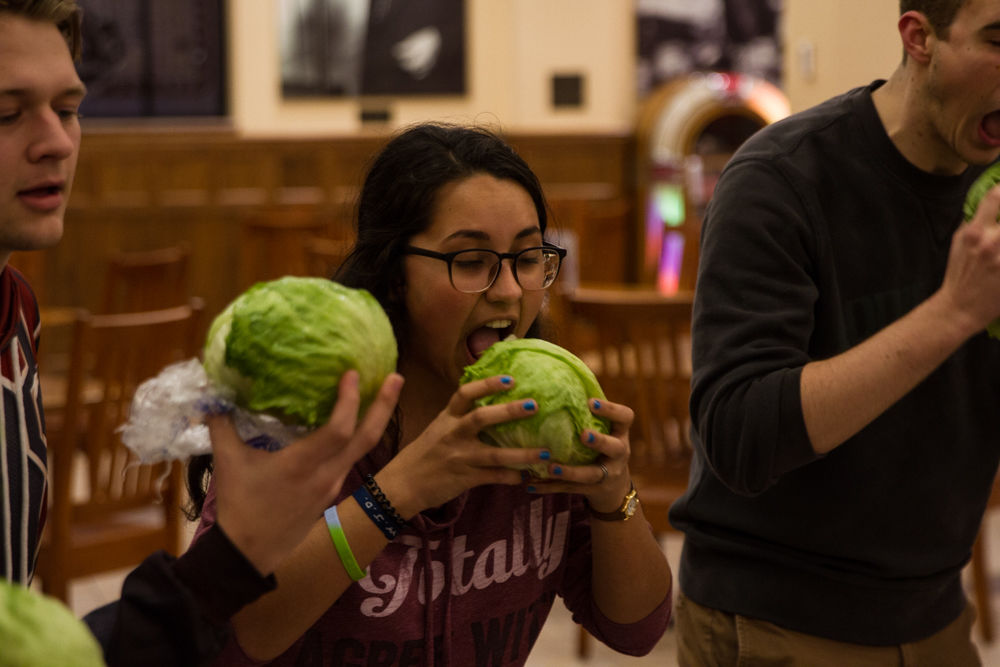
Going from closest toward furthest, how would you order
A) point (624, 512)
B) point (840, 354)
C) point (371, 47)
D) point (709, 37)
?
point (624, 512), point (840, 354), point (371, 47), point (709, 37)

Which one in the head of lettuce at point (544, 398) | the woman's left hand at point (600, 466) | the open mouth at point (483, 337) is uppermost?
the open mouth at point (483, 337)

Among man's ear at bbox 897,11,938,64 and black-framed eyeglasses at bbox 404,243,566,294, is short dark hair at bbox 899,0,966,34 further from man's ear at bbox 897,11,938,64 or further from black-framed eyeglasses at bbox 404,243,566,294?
black-framed eyeglasses at bbox 404,243,566,294

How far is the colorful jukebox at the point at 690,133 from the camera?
7402 millimetres

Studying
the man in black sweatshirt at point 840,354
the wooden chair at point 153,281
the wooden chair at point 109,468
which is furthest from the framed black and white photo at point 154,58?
the man in black sweatshirt at point 840,354

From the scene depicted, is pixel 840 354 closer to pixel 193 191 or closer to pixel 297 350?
pixel 297 350

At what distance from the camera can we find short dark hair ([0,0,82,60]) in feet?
4.06

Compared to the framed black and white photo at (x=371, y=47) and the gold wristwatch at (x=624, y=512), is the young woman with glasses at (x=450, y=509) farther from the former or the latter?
the framed black and white photo at (x=371, y=47)

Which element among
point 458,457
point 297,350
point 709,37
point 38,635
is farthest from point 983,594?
point 709,37

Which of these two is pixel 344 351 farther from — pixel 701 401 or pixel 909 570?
pixel 909 570

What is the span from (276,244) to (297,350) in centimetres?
438

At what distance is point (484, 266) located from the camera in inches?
58.7

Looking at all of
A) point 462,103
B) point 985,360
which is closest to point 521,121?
point 462,103

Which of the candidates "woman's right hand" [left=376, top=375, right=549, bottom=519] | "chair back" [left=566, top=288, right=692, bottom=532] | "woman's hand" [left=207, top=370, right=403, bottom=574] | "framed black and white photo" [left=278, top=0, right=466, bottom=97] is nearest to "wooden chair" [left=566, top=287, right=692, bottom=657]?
"chair back" [left=566, top=288, right=692, bottom=532]

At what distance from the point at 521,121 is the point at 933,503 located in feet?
20.6
